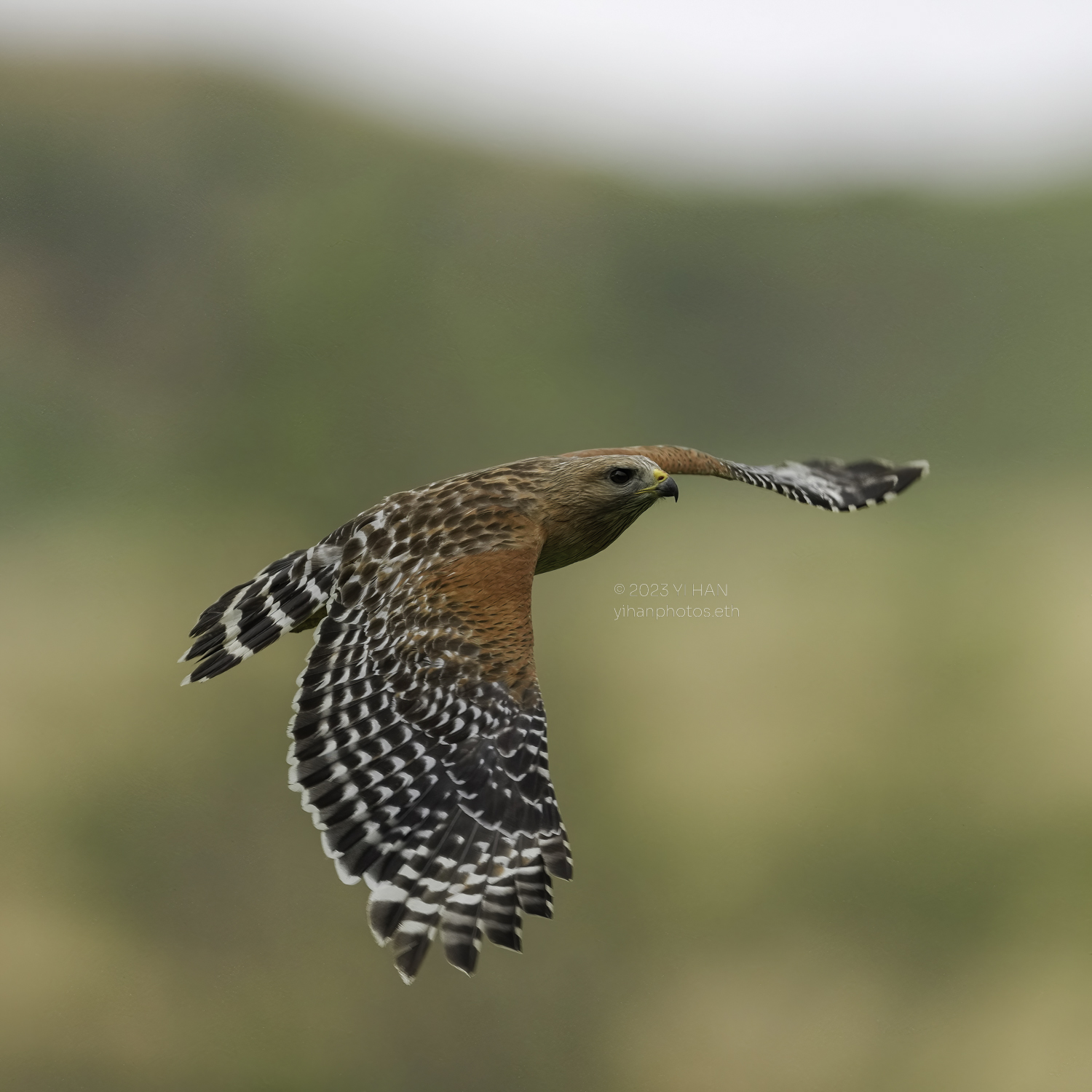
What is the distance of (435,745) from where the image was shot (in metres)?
6.89

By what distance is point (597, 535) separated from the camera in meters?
8.61

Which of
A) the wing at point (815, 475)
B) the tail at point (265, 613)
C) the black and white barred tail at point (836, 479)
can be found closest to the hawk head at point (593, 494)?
the wing at point (815, 475)

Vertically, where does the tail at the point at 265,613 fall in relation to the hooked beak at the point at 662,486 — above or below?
below

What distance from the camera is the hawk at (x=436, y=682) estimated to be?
643 cm

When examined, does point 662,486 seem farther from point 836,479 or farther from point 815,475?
point 836,479

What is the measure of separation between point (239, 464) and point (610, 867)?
56.2ft

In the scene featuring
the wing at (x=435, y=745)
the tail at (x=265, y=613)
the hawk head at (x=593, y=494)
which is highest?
the hawk head at (x=593, y=494)

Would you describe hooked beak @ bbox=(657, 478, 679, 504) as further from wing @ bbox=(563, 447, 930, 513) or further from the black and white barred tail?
the black and white barred tail

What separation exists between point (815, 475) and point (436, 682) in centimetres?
537

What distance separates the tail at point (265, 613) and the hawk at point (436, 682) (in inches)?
0.6

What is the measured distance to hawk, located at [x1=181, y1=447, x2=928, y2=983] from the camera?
6.43 m

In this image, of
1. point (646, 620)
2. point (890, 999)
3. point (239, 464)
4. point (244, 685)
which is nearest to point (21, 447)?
point (239, 464)

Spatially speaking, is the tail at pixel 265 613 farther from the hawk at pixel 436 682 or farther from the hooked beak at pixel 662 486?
the hooked beak at pixel 662 486

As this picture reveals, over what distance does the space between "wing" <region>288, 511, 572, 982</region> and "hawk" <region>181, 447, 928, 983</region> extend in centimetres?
1
